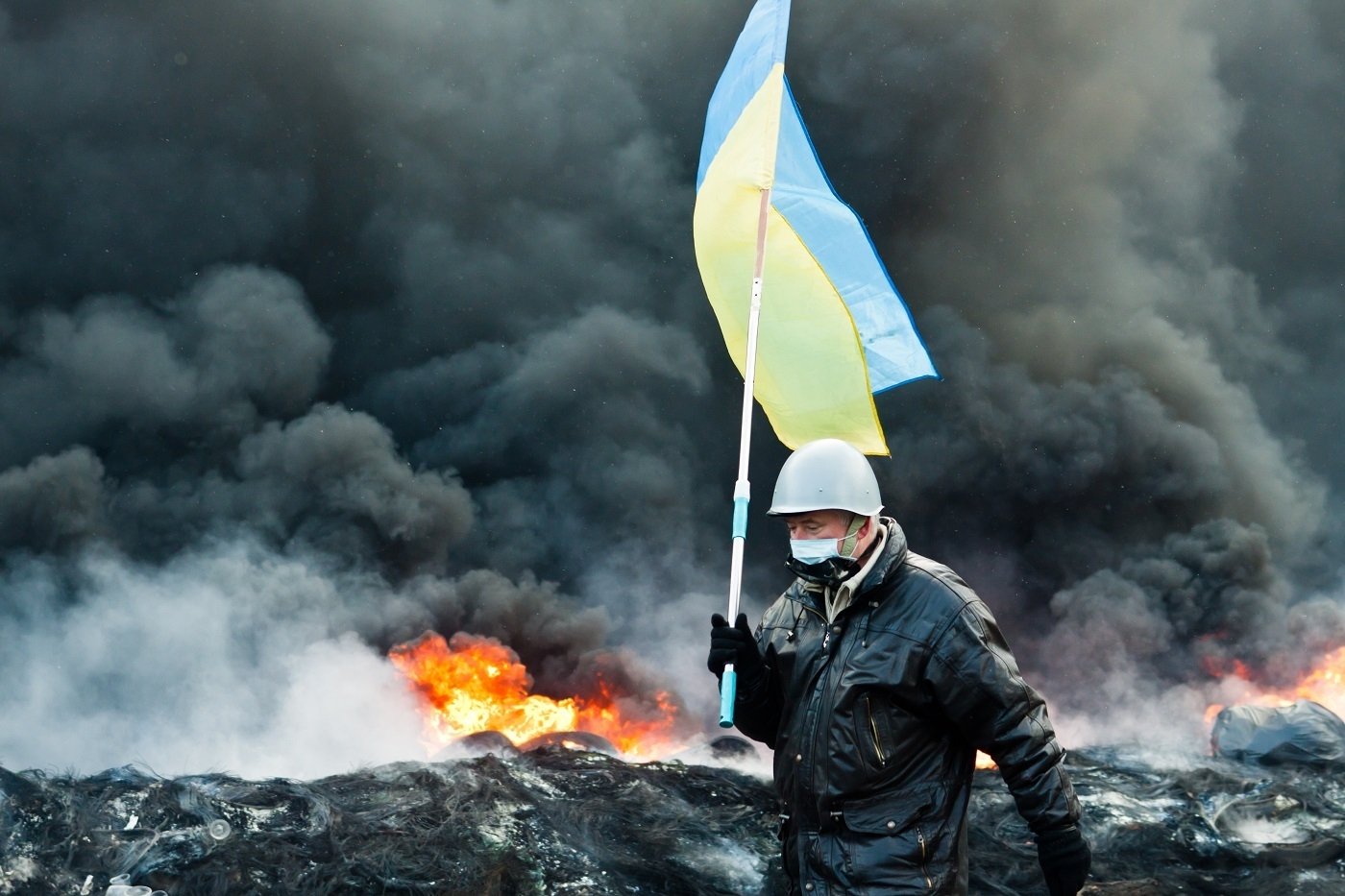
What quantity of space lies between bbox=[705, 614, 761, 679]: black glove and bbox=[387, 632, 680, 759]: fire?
7305mm

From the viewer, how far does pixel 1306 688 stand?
12.1 meters

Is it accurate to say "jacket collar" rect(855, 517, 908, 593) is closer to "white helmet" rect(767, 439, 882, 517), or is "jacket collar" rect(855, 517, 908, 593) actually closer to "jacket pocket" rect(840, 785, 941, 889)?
"white helmet" rect(767, 439, 882, 517)

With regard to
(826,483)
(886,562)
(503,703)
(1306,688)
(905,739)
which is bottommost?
(905,739)

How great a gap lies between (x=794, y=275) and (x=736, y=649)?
198 cm

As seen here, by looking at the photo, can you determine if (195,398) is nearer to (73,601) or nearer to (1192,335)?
(73,601)

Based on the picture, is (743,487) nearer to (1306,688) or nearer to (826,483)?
(826,483)

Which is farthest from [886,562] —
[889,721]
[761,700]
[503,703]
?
[503,703]

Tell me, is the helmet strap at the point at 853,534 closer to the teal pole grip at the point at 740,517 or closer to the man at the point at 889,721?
the man at the point at 889,721

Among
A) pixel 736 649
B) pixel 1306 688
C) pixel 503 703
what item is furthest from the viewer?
pixel 1306 688

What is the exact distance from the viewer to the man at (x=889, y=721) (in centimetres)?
281

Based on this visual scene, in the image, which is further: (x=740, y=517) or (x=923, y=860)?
(x=740, y=517)

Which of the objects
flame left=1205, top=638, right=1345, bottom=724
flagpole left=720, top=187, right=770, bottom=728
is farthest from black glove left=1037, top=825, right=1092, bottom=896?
flame left=1205, top=638, right=1345, bottom=724

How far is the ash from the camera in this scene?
5.12 metres

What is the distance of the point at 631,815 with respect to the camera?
6.50 meters
